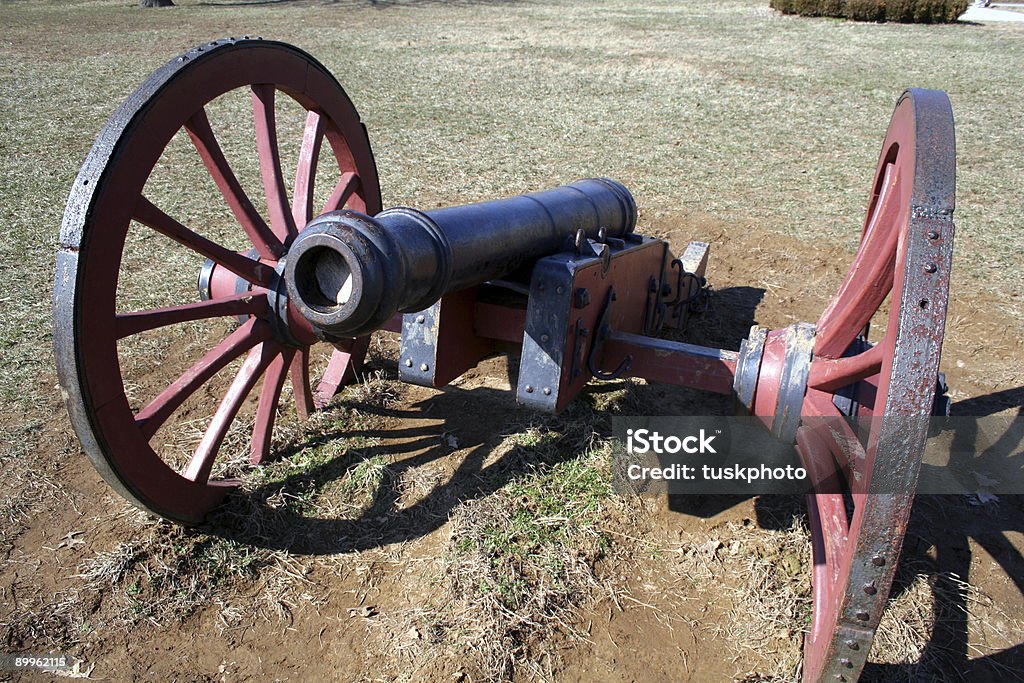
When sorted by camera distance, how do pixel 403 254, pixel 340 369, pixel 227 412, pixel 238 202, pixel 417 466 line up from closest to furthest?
1. pixel 403 254
2. pixel 227 412
3. pixel 238 202
4. pixel 417 466
5. pixel 340 369

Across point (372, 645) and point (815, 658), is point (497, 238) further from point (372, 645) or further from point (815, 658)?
point (815, 658)

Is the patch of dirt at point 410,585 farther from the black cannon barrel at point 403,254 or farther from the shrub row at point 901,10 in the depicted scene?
the shrub row at point 901,10

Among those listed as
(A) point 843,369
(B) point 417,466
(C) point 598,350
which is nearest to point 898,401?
(A) point 843,369

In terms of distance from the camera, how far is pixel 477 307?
297 centimetres

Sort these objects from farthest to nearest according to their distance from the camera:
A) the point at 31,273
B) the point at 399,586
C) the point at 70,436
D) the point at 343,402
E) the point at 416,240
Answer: the point at 31,273 → the point at 343,402 → the point at 70,436 → the point at 399,586 → the point at 416,240

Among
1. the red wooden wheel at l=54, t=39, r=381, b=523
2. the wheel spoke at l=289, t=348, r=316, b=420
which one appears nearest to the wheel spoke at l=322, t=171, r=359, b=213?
the red wooden wheel at l=54, t=39, r=381, b=523

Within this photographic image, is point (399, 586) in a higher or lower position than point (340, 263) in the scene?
lower

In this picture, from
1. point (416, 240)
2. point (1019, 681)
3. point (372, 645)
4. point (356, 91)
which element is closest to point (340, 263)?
point (416, 240)

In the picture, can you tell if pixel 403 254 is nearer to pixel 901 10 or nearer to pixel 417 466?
pixel 417 466

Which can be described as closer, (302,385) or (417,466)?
(417,466)

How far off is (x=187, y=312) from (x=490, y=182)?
4521mm

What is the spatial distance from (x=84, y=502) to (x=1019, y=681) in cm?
324

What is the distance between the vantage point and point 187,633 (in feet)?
8.35

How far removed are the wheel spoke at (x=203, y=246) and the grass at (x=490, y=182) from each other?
0.78 m
